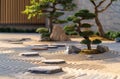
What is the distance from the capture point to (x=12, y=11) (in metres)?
25.4

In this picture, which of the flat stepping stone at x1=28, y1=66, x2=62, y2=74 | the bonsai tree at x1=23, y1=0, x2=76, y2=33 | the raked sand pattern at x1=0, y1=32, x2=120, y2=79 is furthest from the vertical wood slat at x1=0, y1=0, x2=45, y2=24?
the flat stepping stone at x1=28, y1=66, x2=62, y2=74

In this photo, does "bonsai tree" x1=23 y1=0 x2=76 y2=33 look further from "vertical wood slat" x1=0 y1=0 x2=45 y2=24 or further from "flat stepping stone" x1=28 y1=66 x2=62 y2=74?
"flat stepping stone" x1=28 y1=66 x2=62 y2=74

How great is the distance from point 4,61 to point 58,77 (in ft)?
8.89

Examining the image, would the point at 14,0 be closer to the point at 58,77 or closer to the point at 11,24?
the point at 11,24

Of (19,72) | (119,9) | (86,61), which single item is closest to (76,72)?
(19,72)

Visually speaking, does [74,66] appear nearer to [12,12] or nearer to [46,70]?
[46,70]

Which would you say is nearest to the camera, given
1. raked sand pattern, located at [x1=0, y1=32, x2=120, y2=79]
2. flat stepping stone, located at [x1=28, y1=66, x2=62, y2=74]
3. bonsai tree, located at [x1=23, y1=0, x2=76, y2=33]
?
raked sand pattern, located at [x1=0, y1=32, x2=120, y2=79]

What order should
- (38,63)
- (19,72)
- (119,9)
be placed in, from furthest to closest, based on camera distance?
(119,9) < (38,63) < (19,72)

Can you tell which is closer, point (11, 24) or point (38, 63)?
point (38, 63)

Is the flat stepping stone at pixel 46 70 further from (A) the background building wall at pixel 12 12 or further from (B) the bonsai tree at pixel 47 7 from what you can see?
(A) the background building wall at pixel 12 12

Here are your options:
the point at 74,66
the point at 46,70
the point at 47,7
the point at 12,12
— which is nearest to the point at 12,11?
the point at 12,12

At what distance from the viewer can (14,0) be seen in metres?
25.5

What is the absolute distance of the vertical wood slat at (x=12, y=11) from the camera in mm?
25266

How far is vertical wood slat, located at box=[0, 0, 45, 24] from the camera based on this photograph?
2527 centimetres
